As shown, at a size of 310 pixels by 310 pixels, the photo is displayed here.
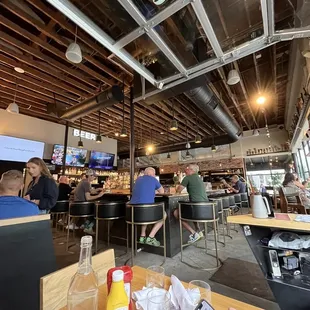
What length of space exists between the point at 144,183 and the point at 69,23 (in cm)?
307

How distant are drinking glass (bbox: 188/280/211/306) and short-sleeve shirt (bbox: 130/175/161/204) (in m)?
2.38

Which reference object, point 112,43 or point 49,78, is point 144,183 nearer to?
point 112,43

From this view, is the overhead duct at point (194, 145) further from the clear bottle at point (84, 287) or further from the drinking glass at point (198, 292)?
the clear bottle at point (84, 287)

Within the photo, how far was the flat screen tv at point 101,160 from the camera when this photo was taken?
8781 millimetres

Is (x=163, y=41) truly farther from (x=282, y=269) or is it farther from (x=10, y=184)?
(x=282, y=269)

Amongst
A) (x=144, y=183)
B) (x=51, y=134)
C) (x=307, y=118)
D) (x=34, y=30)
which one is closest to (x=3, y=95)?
(x=51, y=134)

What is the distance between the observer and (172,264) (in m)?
3.04

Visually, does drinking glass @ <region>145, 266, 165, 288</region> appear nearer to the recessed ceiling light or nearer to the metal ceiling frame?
the metal ceiling frame

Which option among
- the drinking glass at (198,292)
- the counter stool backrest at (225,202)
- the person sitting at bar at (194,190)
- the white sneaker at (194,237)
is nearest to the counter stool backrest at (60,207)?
the person sitting at bar at (194,190)

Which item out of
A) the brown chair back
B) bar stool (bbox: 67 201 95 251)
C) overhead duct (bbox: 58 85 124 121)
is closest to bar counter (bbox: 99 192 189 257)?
bar stool (bbox: 67 201 95 251)

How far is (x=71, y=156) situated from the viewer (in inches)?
312

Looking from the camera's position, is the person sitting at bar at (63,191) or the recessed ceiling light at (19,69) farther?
the person sitting at bar at (63,191)

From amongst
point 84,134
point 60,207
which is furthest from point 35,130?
point 60,207

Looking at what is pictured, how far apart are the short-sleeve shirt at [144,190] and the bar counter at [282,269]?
1665 mm
